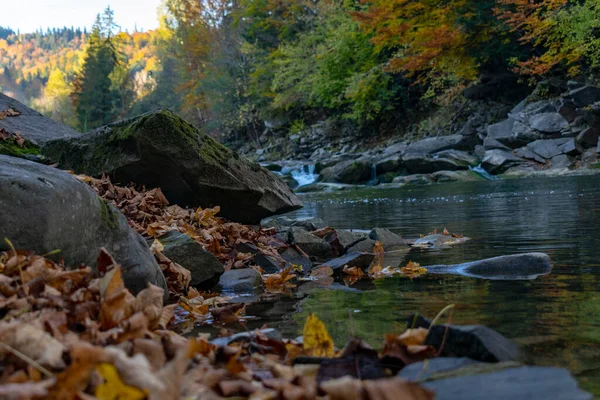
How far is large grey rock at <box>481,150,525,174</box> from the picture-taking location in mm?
20641

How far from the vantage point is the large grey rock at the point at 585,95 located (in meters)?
20.6

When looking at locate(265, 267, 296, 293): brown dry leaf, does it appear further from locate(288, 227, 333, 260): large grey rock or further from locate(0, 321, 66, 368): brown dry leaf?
locate(0, 321, 66, 368): brown dry leaf

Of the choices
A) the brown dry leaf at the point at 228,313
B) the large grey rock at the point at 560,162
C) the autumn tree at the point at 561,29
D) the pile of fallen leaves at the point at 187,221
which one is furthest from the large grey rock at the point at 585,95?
the brown dry leaf at the point at 228,313

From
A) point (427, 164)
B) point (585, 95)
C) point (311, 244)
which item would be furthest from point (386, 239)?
point (585, 95)

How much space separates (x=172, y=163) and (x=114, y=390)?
4.39 m

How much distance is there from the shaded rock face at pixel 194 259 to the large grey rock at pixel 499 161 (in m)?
17.9

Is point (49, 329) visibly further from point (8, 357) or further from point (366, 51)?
point (366, 51)

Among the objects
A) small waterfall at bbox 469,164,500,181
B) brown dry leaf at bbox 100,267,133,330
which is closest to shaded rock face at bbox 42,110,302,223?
brown dry leaf at bbox 100,267,133,330

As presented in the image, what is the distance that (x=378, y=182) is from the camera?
22.0m

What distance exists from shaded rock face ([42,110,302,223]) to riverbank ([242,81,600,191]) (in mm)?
14747

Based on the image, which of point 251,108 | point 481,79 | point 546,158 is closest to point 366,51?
point 481,79

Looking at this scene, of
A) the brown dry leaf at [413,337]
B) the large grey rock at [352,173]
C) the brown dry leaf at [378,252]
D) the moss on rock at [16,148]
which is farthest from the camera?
the large grey rock at [352,173]

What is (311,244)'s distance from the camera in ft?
19.8

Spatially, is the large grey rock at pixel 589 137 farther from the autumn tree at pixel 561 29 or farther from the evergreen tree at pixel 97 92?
the evergreen tree at pixel 97 92
